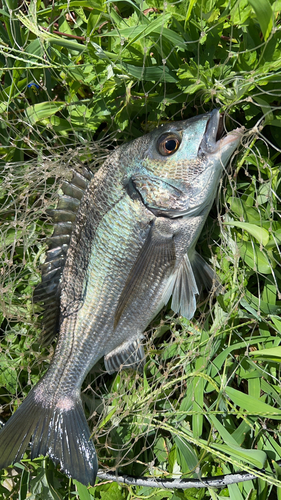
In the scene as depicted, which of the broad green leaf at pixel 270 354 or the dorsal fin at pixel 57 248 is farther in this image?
the dorsal fin at pixel 57 248

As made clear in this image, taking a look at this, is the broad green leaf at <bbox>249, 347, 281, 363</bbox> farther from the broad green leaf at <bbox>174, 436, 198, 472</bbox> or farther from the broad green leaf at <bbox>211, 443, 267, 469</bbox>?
the broad green leaf at <bbox>174, 436, 198, 472</bbox>

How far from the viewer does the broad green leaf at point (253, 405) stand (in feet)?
5.28

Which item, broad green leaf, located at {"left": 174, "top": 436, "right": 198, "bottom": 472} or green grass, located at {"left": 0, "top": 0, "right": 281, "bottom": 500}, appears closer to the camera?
green grass, located at {"left": 0, "top": 0, "right": 281, "bottom": 500}

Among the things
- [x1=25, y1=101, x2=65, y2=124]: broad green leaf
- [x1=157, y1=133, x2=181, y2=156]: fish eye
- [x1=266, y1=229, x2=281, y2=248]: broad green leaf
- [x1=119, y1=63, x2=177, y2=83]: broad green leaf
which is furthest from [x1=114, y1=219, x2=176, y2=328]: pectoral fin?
[x1=25, y1=101, x2=65, y2=124]: broad green leaf

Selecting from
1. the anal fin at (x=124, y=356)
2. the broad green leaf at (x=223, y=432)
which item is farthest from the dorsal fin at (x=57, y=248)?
the broad green leaf at (x=223, y=432)

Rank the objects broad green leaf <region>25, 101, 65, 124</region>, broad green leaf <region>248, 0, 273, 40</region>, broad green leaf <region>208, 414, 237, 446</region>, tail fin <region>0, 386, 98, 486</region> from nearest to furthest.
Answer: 1. broad green leaf <region>248, 0, 273, 40</region>
2. broad green leaf <region>208, 414, 237, 446</region>
3. tail fin <region>0, 386, 98, 486</region>
4. broad green leaf <region>25, 101, 65, 124</region>

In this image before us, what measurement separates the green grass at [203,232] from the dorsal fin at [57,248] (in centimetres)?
17

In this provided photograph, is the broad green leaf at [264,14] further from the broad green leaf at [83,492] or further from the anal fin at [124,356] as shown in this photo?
the broad green leaf at [83,492]

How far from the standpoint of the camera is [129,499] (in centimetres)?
189

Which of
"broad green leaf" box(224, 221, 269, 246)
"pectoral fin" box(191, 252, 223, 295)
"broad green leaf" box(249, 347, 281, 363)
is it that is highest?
"broad green leaf" box(224, 221, 269, 246)

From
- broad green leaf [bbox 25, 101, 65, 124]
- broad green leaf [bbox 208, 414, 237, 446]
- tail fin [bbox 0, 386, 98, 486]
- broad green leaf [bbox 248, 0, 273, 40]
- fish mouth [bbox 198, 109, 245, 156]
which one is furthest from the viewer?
broad green leaf [bbox 25, 101, 65, 124]

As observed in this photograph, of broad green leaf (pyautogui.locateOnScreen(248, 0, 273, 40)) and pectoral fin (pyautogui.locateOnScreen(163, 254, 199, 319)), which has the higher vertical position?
broad green leaf (pyautogui.locateOnScreen(248, 0, 273, 40))

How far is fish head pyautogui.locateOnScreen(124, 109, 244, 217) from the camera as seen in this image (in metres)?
1.50

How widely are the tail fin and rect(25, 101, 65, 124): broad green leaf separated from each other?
1368 millimetres
